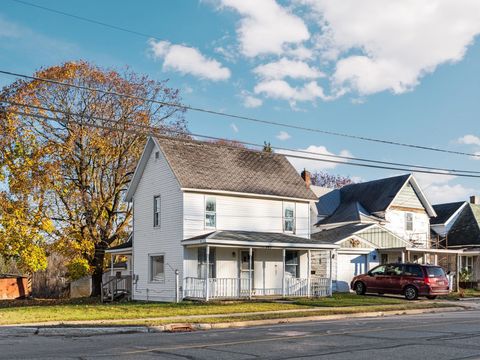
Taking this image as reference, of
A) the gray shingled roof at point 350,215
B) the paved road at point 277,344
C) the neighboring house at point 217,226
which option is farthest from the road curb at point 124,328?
the gray shingled roof at point 350,215

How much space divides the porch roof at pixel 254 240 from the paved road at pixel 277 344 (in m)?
11.1

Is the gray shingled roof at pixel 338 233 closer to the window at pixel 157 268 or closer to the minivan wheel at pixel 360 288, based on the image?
the minivan wheel at pixel 360 288

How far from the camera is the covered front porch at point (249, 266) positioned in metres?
29.0

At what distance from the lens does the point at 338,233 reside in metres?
38.8

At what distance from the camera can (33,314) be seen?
2164 cm

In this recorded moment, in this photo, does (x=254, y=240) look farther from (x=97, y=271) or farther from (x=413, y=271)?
(x=97, y=271)

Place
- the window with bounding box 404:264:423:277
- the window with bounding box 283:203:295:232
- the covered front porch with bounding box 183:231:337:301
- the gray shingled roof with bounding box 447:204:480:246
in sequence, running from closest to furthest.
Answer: the covered front porch with bounding box 183:231:337:301
the window with bounding box 404:264:423:277
the window with bounding box 283:203:295:232
the gray shingled roof with bounding box 447:204:480:246

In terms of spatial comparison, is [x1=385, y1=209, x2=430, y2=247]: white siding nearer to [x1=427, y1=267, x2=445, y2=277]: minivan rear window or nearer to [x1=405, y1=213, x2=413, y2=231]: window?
[x1=405, y1=213, x2=413, y2=231]: window

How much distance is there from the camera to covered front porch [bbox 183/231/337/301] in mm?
29047

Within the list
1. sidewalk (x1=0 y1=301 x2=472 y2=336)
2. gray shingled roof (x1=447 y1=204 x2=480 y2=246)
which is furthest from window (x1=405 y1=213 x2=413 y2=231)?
sidewalk (x1=0 y1=301 x2=472 y2=336)

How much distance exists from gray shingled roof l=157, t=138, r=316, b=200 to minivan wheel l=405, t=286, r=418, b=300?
23.7 feet

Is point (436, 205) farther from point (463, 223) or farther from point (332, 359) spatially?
point (332, 359)

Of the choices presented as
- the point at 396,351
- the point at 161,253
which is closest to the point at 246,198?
the point at 161,253

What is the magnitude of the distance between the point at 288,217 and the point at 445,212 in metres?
21.1
